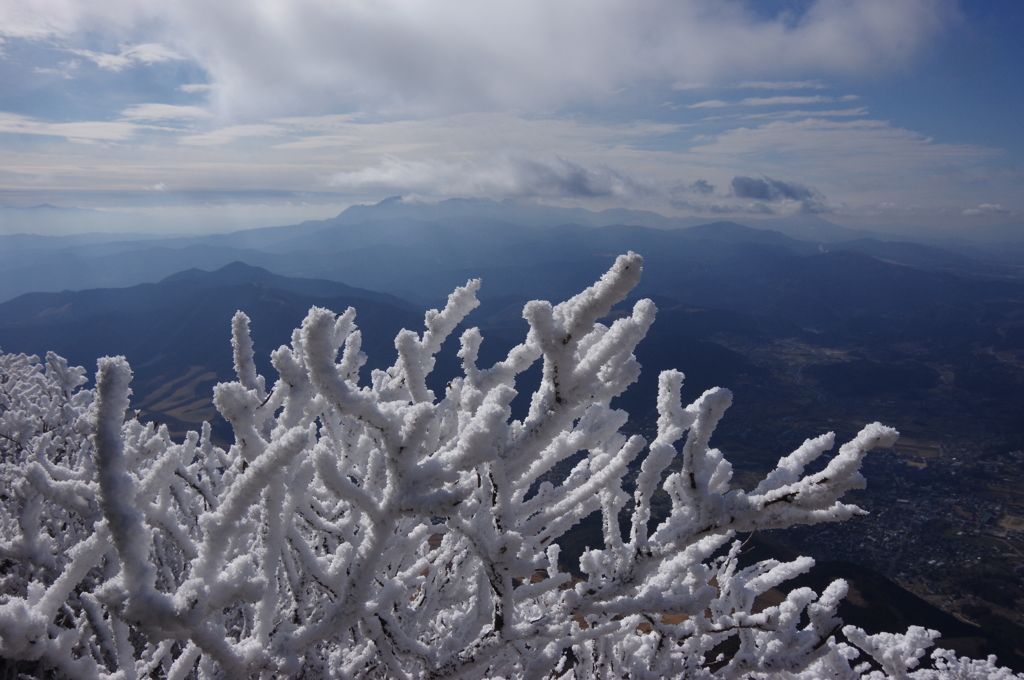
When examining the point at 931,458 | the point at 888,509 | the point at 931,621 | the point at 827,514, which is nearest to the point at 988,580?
the point at 888,509

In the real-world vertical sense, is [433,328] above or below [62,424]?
above

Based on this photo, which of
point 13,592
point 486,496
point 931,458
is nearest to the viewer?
point 486,496

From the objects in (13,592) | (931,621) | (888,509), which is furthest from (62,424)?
(888,509)

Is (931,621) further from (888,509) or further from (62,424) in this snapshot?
(62,424)

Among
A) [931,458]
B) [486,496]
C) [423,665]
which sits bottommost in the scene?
[931,458]

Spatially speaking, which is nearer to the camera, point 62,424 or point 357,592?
point 357,592

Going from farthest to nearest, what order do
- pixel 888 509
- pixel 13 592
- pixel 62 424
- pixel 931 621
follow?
1. pixel 888 509
2. pixel 931 621
3. pixel 62 424
4. pixel 13 592
